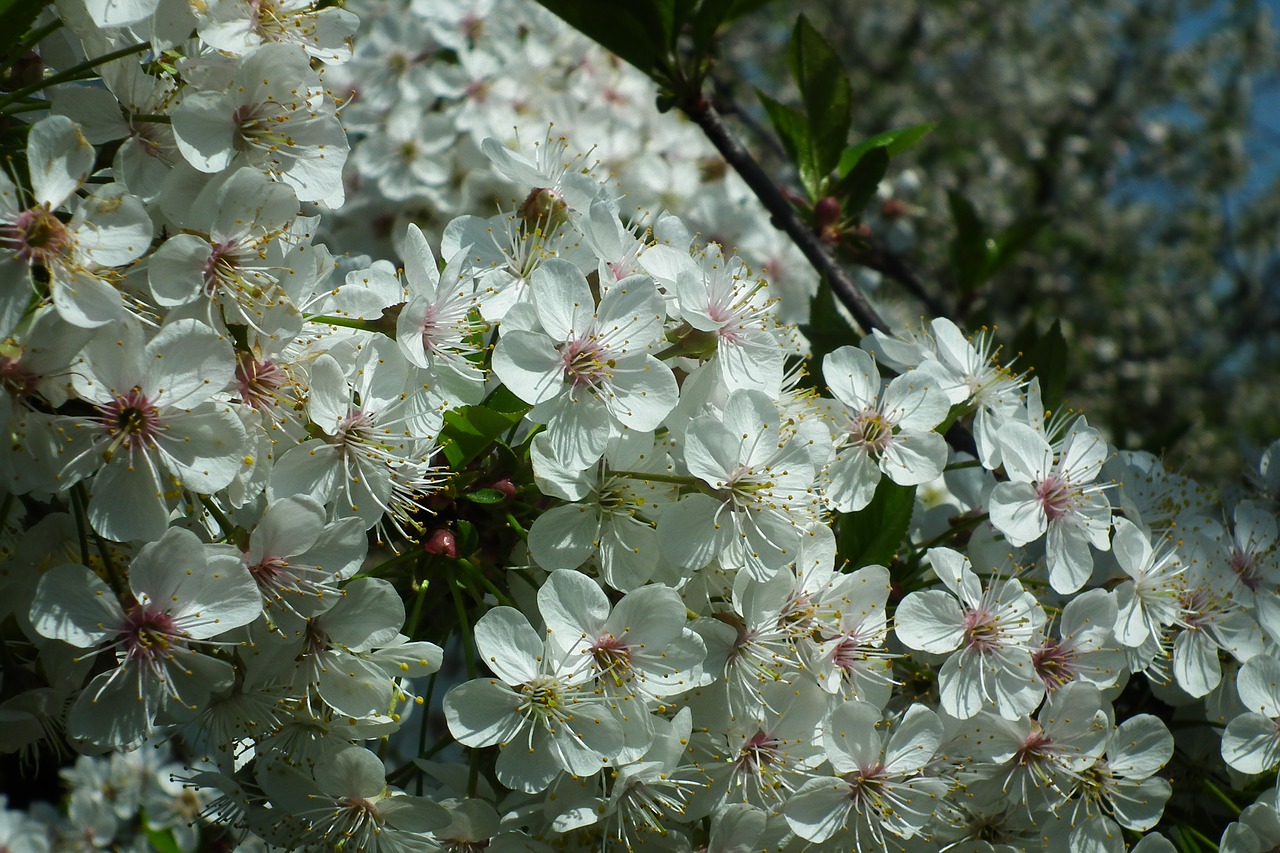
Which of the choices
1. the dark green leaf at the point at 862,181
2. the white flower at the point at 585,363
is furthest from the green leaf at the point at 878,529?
the dark green leaf at the point at 862,181

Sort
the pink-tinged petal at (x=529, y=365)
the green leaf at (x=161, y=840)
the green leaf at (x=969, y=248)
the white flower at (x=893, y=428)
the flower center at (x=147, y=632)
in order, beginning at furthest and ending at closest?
the green leaf at (x=969, y=248)
the green leaf at (x=161, y=840)
the white flower at (x=893, y=428)
the pink-tinged petal at (x=529, y=365)
the flower center at (x=147, y=632)

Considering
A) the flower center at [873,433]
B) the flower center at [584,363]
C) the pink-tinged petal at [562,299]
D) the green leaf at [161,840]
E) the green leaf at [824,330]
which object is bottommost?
the green leaf at [161,840]

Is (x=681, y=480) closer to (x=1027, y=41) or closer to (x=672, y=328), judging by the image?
(x=672, y=328)

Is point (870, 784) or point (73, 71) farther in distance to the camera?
point (870, 784)

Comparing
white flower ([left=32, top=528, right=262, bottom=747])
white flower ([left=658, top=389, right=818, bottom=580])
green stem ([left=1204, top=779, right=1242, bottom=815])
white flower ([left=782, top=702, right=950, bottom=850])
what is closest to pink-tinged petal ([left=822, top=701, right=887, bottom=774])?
white flower ([left=782, top=702, right=950, bottom=850])

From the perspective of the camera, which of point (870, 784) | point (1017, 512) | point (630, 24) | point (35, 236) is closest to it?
point (35, 236)

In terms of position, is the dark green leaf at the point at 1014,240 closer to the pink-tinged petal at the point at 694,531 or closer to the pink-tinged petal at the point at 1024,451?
the pink-tinged petal at the point at 1024,451

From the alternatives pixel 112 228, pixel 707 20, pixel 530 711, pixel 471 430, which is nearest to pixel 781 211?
pixel 707 20

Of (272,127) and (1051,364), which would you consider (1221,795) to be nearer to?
(1051,364)

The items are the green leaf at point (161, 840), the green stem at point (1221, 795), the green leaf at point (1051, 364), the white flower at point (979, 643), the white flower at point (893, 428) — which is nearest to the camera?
the white flower at point (979, 643)
